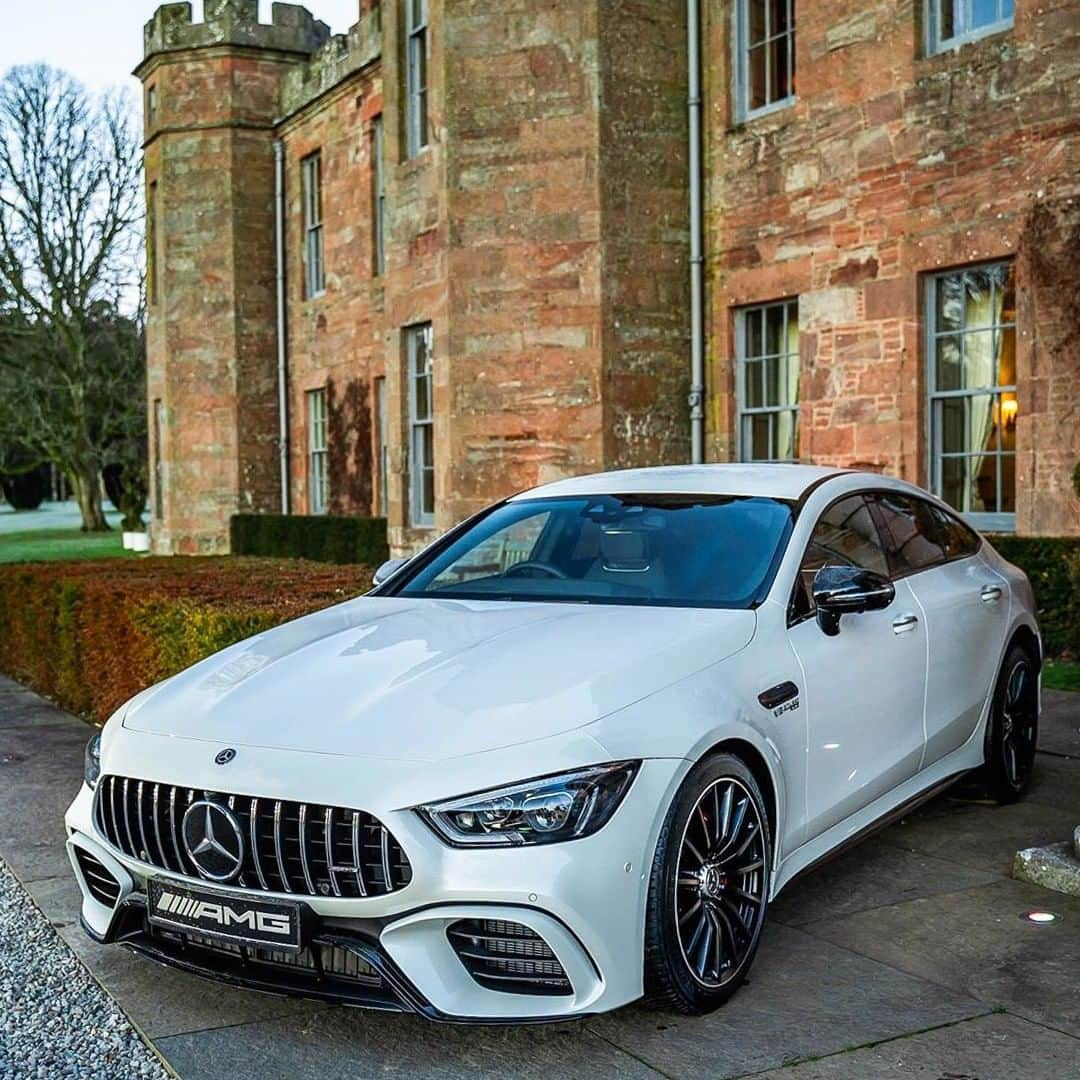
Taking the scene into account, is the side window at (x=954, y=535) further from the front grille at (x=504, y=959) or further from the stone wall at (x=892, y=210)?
the stone wall at (x=892, y=210)

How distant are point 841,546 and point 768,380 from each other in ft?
30.9

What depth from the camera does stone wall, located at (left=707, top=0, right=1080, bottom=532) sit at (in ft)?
37.3

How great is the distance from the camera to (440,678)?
4.17 m

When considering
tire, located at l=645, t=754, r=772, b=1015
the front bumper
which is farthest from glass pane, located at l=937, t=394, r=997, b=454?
the front bumper

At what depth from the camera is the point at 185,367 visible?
24797 mm

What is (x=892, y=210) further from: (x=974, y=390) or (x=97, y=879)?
(x=97, y=879)

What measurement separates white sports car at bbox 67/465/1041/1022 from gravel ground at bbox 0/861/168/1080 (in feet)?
0.77

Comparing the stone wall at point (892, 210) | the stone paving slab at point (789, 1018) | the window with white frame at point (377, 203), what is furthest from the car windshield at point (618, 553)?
the window with white frame at point (377, 203)

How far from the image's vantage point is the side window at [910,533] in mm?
5688

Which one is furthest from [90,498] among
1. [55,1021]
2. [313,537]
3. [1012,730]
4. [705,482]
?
[55,1021]

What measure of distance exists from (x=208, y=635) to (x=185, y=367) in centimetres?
1816

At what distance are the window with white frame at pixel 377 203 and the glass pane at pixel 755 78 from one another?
7845 millimetres

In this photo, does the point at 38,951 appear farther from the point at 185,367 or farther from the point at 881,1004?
the point at 185,367

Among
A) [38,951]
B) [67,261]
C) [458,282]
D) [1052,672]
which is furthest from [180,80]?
[38,951]
